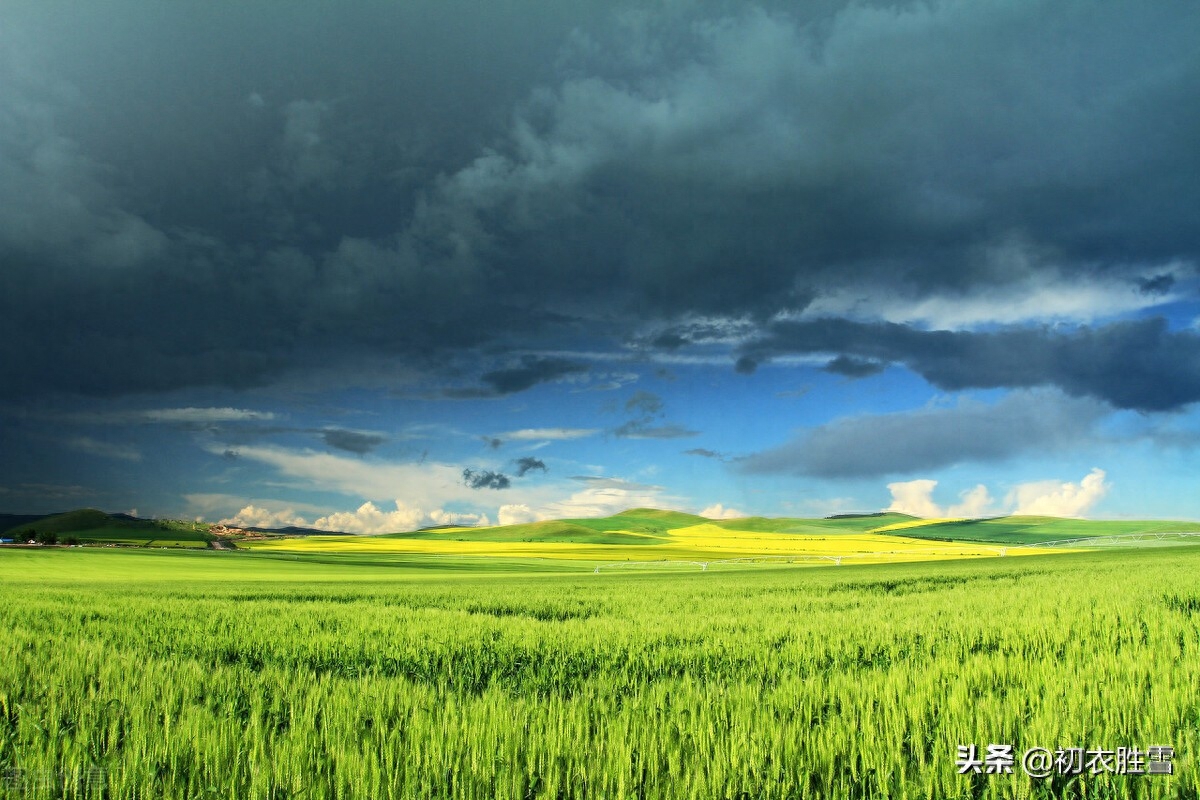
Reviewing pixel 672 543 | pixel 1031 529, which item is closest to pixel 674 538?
pixel 672 543

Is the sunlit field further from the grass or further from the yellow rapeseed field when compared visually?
the grass

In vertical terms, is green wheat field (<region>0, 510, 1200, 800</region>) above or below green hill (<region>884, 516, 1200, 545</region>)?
above

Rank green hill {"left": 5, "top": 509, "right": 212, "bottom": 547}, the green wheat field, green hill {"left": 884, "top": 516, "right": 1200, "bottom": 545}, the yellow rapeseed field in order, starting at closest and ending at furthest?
the green wheat field < the yellow rapeseed field < green hill {"left": 5, "top": 509, "right": 212, "bottom": 547} < green hill {"left": 884, "top": 516, "right": 1200, "bottom": 545}

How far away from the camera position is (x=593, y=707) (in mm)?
5793

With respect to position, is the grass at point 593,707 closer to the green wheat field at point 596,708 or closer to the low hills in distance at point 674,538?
the green wheat field at point 596,708

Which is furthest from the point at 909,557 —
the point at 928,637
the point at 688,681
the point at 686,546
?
the point at 688,681

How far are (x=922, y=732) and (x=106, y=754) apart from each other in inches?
245

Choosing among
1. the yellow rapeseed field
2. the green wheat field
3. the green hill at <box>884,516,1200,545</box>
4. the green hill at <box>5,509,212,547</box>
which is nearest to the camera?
the green wheat field

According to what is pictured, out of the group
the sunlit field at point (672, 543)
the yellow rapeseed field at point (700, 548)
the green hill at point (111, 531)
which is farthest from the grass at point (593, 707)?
the green hill at point (111, 531)

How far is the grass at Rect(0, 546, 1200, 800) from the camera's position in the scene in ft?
12.8

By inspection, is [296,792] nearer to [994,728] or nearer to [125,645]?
[994,728]

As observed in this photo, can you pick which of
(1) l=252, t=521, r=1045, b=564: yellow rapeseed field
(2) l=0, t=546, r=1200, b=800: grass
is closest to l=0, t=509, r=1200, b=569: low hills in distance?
(1) l=252, t=521, r=1045, b=564: yellow rapeseed field

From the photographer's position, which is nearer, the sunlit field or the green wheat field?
the green wheat field

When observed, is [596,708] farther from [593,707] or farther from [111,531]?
[111,531]
